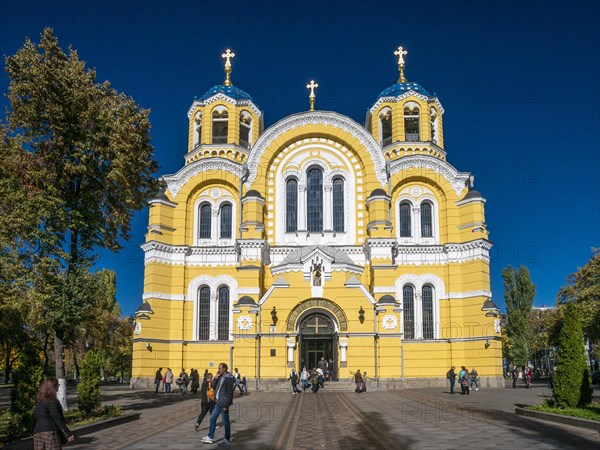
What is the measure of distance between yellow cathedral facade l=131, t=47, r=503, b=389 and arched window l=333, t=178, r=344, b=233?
0.31ft

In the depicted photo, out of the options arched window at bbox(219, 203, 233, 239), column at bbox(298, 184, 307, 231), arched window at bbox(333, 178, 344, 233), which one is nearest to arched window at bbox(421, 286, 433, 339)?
arched window at bbox(333, 178, 344, 233)

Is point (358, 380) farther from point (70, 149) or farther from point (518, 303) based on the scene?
point (518, 303)

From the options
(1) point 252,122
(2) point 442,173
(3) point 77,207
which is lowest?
(3) point 77,207

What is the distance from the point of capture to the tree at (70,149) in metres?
19.2

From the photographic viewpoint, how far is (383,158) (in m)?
39.0

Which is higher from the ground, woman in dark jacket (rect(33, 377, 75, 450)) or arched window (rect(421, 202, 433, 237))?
arched window (rect(421, 202, 433, 237))

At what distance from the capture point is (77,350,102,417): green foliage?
58.9 ft

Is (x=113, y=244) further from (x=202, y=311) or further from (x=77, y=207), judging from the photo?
(x=202, y=311)

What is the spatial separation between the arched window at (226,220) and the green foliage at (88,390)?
21.5 m

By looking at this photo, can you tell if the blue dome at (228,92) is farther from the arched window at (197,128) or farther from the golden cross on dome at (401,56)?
the golden cross on dome at (401,56)

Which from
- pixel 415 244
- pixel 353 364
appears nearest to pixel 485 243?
pixel 415 244

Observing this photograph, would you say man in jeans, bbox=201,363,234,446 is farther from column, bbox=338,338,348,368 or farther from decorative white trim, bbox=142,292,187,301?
decorative white trim, bbox=142,292,187,301

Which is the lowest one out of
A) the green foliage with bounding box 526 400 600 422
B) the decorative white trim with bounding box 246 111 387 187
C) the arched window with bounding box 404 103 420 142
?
the green foliage with bounding box 526 400 600 422

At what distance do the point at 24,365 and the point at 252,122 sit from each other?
103 feet
